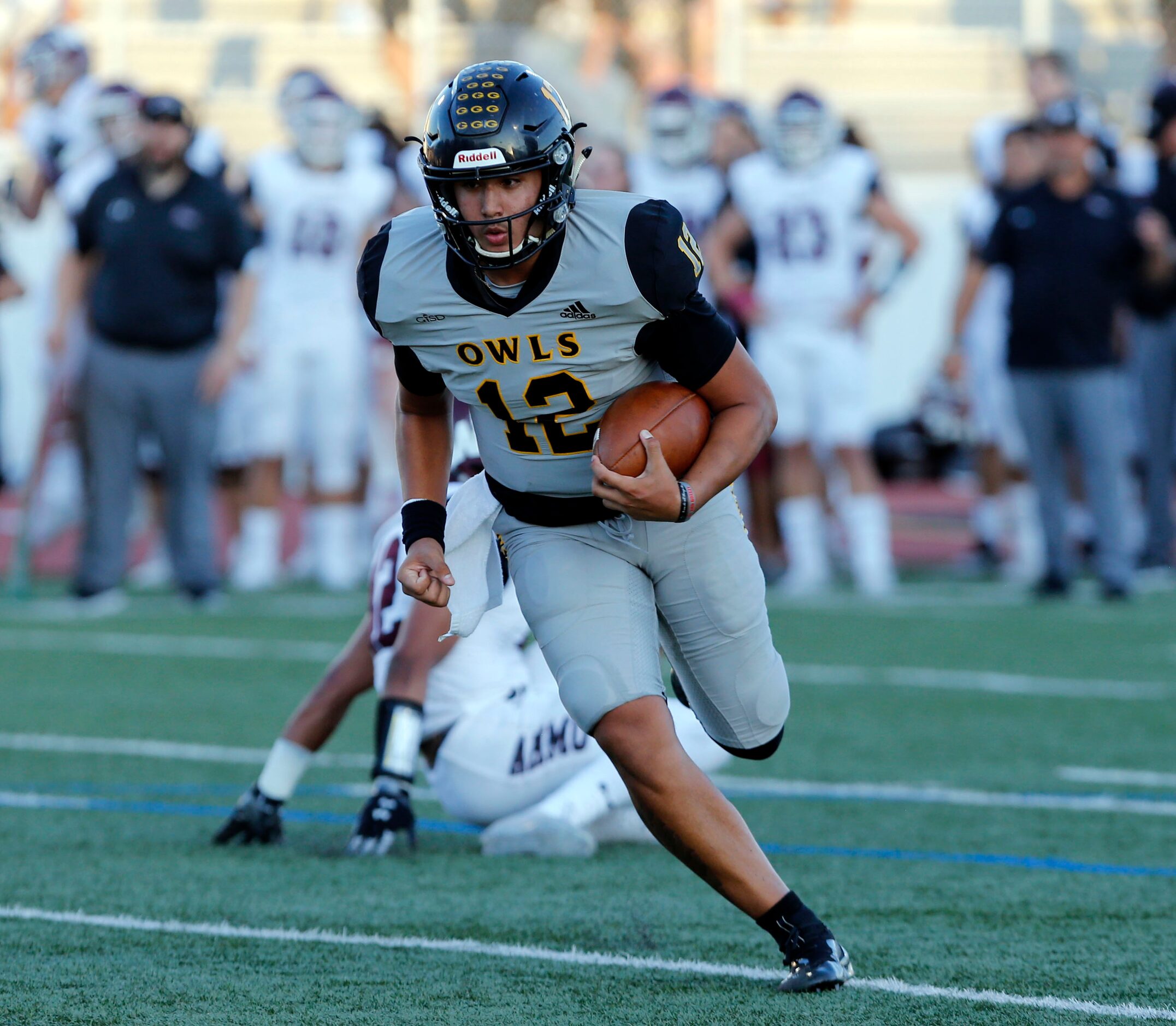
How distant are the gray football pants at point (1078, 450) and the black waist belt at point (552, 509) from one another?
587cm

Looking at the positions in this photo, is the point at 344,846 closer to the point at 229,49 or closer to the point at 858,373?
the point at 858,373

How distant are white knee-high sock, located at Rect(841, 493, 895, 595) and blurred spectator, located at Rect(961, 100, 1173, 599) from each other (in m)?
0.77

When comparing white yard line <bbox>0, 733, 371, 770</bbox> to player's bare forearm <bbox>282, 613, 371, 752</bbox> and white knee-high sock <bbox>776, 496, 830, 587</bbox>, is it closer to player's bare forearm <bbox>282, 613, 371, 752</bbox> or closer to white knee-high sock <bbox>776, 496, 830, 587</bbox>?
player's bare forearm <bbox>282, 613, 371, 752</bbox>

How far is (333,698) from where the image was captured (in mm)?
4426

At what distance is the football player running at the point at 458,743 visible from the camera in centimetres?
426

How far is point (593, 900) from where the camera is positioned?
3.84 m

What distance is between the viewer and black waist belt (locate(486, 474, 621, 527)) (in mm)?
3346

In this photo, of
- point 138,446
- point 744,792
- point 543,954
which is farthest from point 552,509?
point 138,446

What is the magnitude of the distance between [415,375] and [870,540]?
6.19 metres

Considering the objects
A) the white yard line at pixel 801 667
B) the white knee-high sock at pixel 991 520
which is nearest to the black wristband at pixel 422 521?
the white yard line at pixel 801 667

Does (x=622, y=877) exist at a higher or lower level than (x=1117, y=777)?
higher

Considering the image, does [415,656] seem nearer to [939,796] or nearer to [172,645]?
[939,796]

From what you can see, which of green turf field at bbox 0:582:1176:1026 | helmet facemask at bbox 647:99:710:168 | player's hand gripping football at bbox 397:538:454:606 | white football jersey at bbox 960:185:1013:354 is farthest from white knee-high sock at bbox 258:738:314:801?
white football jersey at bbox 960:185:1013:354

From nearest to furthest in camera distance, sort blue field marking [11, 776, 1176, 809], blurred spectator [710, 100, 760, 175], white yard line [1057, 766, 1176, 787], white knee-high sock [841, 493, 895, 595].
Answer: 1. blue field marking [11, 776, 1176, 809]
2. white yard line [1057, 766, 1176, 787]
3. white knee-high sock [841, 493, 895, 595]
4. blurred spectator [710, 100, 760, 175]
